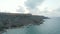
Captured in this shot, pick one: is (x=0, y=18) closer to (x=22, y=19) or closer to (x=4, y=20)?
(x=4, y=20)

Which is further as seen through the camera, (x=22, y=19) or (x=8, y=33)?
(x=22, y=19)

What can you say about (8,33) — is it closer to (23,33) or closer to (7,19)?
(23,33)

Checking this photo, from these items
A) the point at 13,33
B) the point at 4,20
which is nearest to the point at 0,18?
the point at 4,20

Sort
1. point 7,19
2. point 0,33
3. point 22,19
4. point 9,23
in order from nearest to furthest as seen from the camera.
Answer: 1. point 0,33
2. point 9,23
3. point 7,19
4. point 22,19

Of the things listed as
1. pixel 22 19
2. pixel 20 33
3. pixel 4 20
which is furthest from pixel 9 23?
pixel 20 33

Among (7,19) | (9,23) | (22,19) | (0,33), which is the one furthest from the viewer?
(22,19)

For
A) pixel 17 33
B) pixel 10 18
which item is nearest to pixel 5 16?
pixel 10 18

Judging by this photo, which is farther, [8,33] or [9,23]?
[9,23]

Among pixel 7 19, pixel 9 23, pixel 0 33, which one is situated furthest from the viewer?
pixel 7 19
